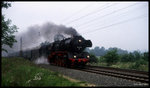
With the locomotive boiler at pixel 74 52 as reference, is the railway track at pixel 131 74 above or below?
below

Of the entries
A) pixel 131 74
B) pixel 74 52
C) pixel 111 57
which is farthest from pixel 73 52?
pixel 111 57

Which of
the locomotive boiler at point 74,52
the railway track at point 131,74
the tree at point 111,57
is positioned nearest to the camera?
the railway track at point 131,74

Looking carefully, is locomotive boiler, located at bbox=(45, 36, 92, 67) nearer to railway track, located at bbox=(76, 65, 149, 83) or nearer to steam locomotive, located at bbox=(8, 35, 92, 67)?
steam locomotive, located at bbox=(8, 35, 92, 67)

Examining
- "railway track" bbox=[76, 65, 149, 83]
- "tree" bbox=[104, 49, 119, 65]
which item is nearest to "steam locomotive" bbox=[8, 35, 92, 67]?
"railway track" bbox=[76, 65, 149, 83]

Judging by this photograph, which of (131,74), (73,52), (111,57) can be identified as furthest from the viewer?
(111,57)

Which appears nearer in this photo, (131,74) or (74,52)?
(131,74)

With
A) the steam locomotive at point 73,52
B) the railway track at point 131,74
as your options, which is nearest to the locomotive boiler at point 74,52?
the steam locomotive at point 73,52

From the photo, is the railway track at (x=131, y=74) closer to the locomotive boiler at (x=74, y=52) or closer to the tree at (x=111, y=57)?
the locomotive boiler at (x=74, y=52)

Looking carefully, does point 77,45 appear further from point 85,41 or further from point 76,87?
point 76,87

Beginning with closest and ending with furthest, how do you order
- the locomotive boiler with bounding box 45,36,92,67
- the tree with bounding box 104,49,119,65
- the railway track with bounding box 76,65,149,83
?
the railway track with bounding box 76,65,149,83
the locomotive boiler with bounding box 45,36,92,67
the tree with bounding box 104,49,119,65

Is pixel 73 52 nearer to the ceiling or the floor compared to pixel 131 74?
nearer to the ceiling

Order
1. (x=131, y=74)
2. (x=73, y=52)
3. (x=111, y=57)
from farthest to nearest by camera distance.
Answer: (x=111, y=57)
(x=73, y=52)
(x=131, y=74)

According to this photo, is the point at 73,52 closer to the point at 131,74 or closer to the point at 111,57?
the point at 131,74

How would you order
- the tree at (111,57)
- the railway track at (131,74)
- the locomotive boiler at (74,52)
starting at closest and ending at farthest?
the railway track at (131,74) < the locomotive boiler at (74,52) < the tree at (111,57)
